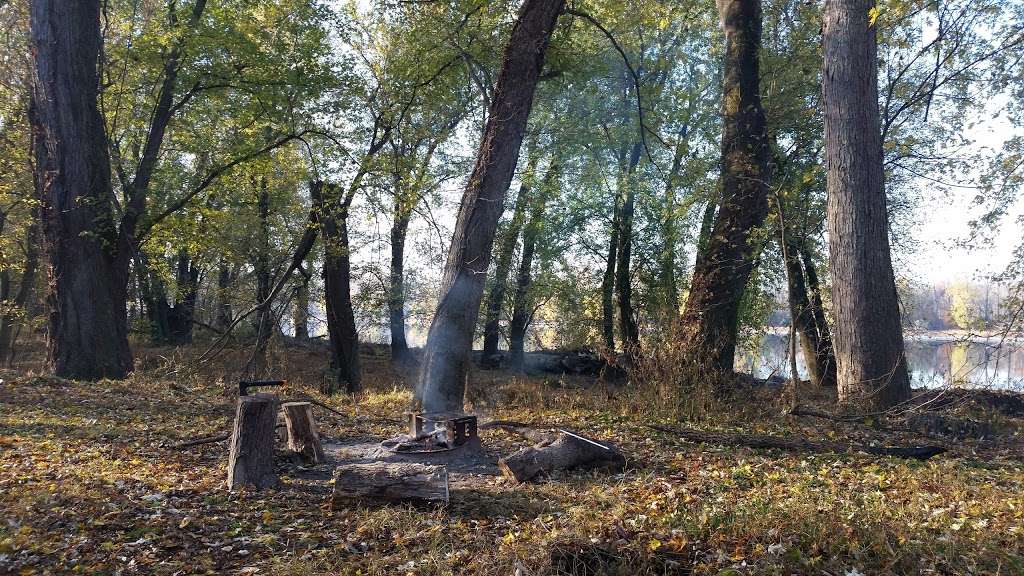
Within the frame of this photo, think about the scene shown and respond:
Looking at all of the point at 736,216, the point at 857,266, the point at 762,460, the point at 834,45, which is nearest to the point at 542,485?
the point at 762,460

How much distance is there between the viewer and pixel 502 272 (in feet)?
62.2

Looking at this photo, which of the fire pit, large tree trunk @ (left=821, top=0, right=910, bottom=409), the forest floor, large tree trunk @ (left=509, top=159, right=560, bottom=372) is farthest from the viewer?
large tree trunk @ (left=509, top=159, right=560, bottom=372)

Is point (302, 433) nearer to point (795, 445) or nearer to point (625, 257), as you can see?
point (795, 445)

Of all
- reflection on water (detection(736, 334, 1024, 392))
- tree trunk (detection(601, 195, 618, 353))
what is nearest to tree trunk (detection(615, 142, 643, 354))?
tree trunk (detection(601, 195, 618, 353))

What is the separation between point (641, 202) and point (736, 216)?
710cm

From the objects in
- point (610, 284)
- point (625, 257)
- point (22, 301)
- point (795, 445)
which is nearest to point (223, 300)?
point (22, 301)

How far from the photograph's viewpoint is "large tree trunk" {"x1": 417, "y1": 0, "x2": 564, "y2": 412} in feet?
25.1

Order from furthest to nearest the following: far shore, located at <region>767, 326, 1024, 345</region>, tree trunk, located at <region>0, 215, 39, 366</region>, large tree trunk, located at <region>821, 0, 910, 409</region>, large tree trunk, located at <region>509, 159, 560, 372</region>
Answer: large tree trunk, located at <region>509, 159, 560, 372</region> → tree trunk, located at <region>0, 215, 39, 366</region> → large tree trunk, located at <region>821, 0, 910, 409</region> → far shore, located at <region>767, 326, 1024, 345</region>

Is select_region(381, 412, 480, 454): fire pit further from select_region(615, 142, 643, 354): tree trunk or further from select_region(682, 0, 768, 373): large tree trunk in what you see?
select_region(615, 142, 643, 354): tree trunk

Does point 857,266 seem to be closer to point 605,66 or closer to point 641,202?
point 641,202

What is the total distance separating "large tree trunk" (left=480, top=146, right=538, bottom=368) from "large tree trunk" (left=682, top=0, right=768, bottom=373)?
24.4ft

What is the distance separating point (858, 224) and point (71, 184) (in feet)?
38.8

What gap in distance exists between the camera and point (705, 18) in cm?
1717

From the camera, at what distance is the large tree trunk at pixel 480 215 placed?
7641 mm
